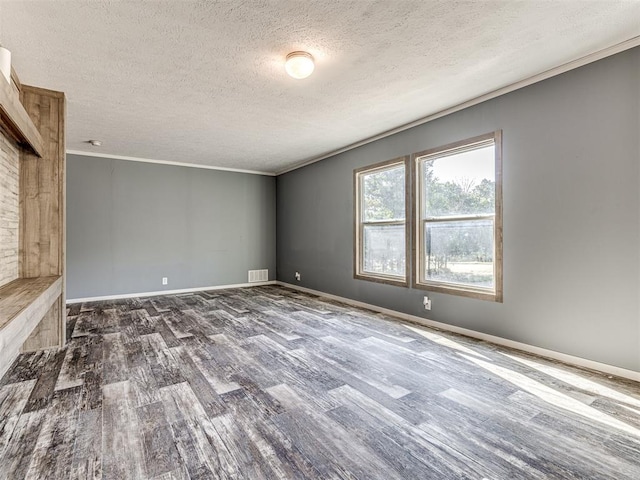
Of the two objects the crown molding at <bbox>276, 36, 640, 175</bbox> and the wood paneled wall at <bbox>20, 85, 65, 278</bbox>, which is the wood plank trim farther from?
the crown molding at <bbox>276, 36, 640, 175</bbox>

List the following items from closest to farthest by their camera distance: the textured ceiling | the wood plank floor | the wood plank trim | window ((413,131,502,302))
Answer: the wood plank trim < the wood plank floor < the textured ceiling < window ((413,131,502,302))

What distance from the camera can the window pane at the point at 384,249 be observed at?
451 cm

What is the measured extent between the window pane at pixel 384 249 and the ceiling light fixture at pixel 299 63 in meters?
2.57

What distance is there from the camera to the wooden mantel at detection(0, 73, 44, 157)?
1.90 meters

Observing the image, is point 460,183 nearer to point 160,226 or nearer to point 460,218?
point 460,218

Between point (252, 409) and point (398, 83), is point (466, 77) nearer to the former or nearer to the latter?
point (398, 83)

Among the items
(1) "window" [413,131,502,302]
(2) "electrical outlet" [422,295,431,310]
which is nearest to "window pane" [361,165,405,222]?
(1) "window" [413,131,502,302]

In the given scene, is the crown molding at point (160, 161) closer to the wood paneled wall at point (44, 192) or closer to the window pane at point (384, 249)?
the wood paneled wall at point (44, 192)

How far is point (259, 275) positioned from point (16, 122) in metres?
5.38

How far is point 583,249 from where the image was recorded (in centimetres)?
271

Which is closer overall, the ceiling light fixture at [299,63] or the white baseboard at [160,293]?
the ceiling light fixture at [299,63]

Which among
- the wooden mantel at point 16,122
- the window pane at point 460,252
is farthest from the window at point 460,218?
the wooden mantel at point 16,122

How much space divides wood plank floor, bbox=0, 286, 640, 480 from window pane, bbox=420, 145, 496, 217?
4.92 ft

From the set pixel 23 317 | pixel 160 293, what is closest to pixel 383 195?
pixel 23 317
